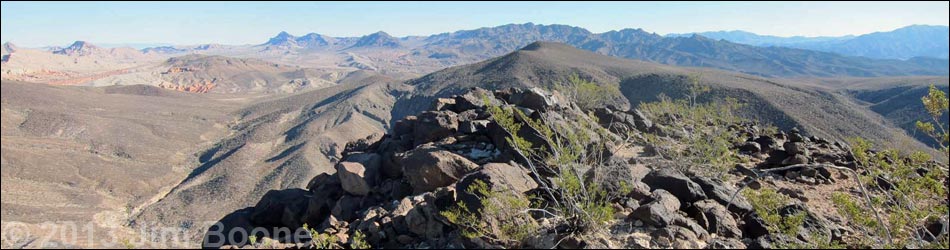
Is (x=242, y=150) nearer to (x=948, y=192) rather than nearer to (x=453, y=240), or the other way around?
(x=453, y=240)

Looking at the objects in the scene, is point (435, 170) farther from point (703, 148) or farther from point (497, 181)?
point (703, 148)

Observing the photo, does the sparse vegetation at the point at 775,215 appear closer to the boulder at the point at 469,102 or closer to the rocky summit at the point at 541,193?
the rocky summit at the point at 541,193

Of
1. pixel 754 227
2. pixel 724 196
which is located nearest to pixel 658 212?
pixel 754 227

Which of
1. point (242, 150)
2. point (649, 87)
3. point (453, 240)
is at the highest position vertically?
point (649, 87)

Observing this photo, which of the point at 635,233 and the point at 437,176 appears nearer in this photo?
the point at 635,233

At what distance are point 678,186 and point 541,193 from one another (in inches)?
112

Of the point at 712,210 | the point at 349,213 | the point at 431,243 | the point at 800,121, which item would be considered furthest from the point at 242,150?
the point at 800,121

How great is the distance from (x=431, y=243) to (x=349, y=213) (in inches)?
183

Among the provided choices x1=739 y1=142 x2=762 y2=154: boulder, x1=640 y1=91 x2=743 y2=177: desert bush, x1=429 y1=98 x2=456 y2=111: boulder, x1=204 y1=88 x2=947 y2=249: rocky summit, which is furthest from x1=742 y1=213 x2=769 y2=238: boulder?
x1=429 y1=98 x2=456 y2=111: boulder

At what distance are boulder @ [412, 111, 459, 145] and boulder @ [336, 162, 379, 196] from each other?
2.18m

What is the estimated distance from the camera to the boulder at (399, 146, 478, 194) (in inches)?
465

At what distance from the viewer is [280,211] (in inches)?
564

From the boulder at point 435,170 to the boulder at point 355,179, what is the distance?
6.65 ft

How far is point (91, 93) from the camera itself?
275ft
